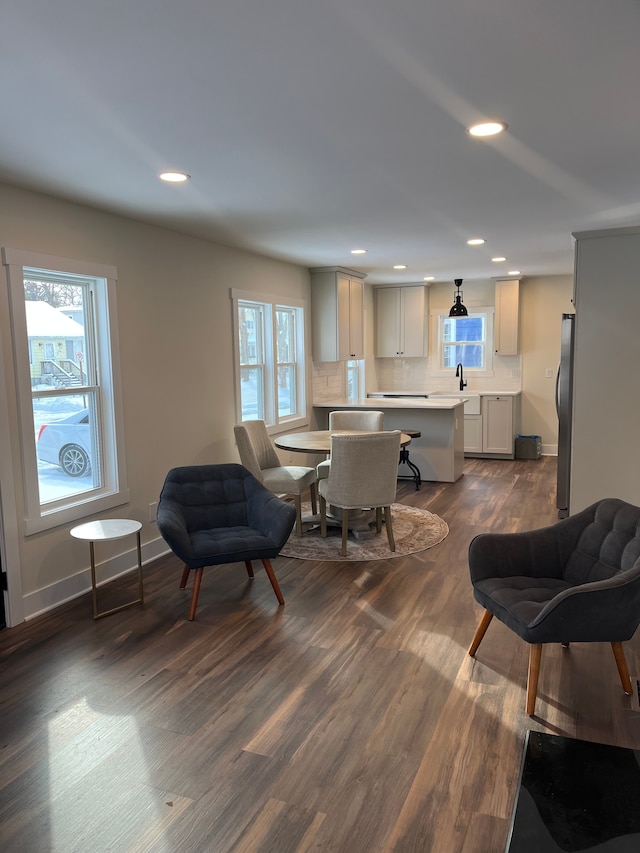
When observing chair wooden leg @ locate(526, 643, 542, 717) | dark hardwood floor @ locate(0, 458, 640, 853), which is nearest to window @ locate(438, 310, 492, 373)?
dark hardwood floor @ locate(0, 458, 640, 853)

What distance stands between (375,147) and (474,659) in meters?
2.47

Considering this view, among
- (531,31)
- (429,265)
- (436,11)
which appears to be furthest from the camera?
(429,265)

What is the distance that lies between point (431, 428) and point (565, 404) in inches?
76.2

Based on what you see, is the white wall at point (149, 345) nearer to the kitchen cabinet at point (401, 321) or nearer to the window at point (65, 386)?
the window at point (65, 386)

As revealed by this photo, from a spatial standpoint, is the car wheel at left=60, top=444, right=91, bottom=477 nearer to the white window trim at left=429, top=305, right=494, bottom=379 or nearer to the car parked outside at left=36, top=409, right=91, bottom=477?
the car parked outside at left=36, top=409, right=91, bottom=477

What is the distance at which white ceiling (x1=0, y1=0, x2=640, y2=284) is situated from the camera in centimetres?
173

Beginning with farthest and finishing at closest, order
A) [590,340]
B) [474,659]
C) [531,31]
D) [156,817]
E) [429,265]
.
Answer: [429,265] → [590,340] → [474,659] → [156,817] → [531,31]

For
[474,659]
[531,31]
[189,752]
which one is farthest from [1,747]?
[531,31]

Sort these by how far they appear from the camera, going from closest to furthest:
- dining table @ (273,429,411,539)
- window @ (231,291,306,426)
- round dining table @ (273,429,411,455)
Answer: round dining table @ (273,429,411,455) < dining table @ (273,429,411,539) < window @ (231,291,306,426)

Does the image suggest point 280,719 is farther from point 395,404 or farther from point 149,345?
point 395,404

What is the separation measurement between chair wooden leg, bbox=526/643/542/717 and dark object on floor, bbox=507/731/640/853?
39 cm

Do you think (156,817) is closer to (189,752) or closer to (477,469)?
(189,752)

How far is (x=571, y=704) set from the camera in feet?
8.68

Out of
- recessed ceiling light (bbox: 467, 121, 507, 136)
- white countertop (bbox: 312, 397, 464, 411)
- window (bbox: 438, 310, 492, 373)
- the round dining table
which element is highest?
recessed ceiling light (bbox: 467, 121, 507, 136)
